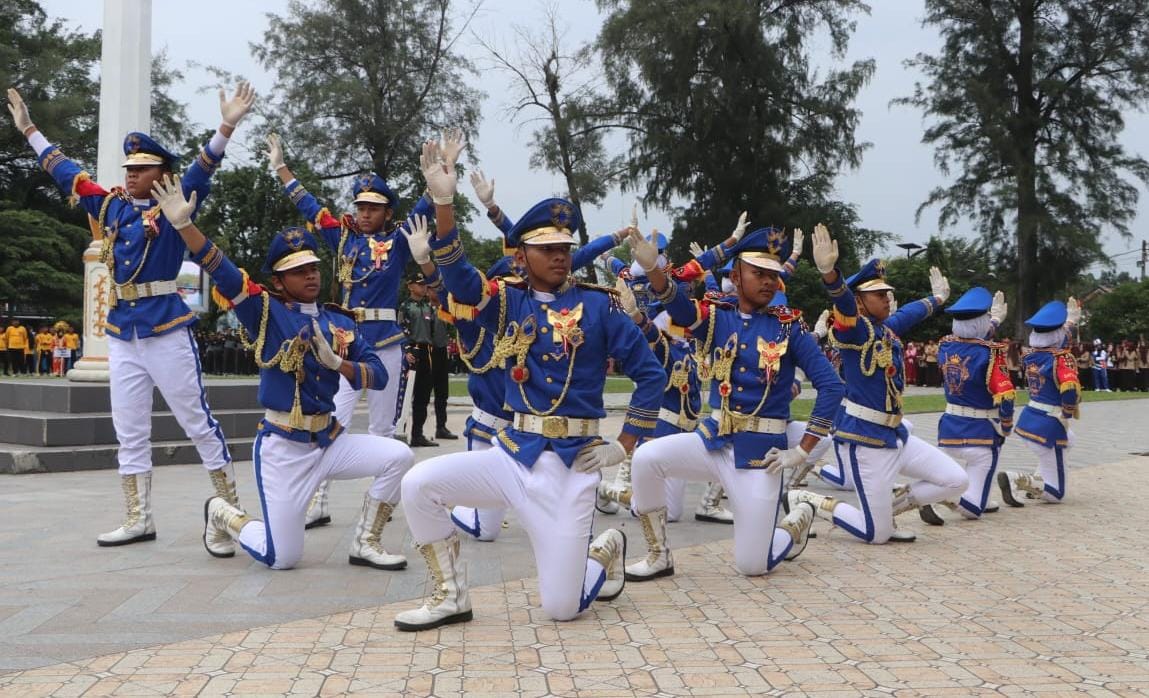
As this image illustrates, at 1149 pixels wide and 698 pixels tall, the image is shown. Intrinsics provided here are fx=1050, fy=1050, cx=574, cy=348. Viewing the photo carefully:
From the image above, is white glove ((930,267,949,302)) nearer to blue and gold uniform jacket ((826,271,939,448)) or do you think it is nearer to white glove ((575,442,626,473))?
blue and gold uniform jacket ((826,271,939,448))

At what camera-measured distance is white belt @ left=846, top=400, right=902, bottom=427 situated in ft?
25.4

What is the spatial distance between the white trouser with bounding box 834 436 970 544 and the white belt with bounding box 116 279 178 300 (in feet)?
16.5

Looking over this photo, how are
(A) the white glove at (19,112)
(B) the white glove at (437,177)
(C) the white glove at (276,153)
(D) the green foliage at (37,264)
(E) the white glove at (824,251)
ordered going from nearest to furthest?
(B) the white glove at (437,177), (E) the white glove at (824,251), (A) the white glove at (19,112), (C) the white glove at (276,153), (D) the green foliage at (37,264)

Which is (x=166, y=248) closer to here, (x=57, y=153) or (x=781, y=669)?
(x=57, y=153)

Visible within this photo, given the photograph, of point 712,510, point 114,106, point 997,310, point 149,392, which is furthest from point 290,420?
point 114,106

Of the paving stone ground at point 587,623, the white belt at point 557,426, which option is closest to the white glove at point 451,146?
the white belt at point 557,426

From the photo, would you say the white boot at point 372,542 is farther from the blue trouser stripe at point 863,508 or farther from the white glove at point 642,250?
the blue trouser stripe at point 863,508

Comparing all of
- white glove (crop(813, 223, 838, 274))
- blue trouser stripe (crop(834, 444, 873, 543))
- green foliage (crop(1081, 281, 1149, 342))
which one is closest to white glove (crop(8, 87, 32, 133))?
white glove (crop(813, 223, 838, 274))

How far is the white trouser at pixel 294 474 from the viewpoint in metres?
6.29

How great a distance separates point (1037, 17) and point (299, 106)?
91.6 feet

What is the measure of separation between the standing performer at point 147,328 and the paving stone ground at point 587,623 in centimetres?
54

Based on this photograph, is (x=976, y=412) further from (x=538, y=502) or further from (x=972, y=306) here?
(x=538, y=502)

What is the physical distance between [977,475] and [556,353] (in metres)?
5.20

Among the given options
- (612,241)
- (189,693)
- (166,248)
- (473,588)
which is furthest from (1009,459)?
(189,693)
